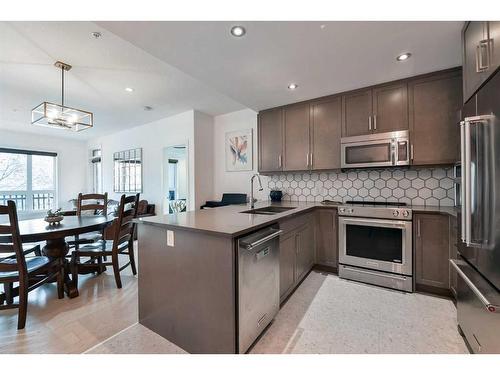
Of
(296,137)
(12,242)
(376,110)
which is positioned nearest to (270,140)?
(296,137)

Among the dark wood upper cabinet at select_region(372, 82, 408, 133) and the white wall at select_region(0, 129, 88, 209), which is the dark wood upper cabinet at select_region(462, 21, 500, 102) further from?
the white wall at select_region(0, 129, 88, 209)

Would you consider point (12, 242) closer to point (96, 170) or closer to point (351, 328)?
point (351, 328)

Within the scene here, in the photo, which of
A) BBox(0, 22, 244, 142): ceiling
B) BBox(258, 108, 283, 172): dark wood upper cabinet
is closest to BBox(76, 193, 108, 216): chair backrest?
BBox(0, 22, 244, 142): ceiling

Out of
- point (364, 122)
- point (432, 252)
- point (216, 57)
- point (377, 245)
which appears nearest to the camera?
point (216, 57)

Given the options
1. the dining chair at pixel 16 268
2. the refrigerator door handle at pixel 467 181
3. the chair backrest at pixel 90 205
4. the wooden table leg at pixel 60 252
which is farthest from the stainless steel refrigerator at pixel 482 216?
the chair backrest at pixel 90 205

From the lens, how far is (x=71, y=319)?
186 centimetres

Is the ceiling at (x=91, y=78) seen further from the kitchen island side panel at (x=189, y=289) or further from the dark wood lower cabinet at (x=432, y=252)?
the dark wood lower cabinet at (x=432, y=252)

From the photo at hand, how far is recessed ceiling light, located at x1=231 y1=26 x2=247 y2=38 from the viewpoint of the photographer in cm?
160

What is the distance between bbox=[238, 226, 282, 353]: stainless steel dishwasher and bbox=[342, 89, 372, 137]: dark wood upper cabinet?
1840 millimetres

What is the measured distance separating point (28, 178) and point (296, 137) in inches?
304

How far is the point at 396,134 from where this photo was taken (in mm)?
2436
